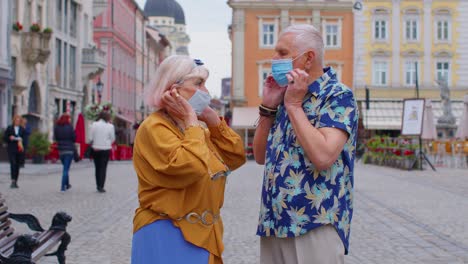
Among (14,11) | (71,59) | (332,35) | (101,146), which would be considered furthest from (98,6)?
(101,146)

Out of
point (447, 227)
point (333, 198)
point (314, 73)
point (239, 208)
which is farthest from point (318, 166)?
point (239, 208)

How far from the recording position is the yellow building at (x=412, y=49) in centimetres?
5897

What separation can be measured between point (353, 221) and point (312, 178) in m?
8.60

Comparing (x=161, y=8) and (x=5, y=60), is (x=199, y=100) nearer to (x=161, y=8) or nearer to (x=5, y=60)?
(x=5, y=60)

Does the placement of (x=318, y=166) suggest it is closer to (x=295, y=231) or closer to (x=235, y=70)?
(x=295, y=231)

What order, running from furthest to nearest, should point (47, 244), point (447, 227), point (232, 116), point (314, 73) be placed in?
point (232, 116) → point (447, 227) → point (47, 244) → point (314, 73)

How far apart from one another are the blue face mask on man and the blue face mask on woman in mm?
375

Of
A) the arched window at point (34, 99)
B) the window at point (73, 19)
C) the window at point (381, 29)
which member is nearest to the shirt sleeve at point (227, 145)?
the arched window at point (34, 99)

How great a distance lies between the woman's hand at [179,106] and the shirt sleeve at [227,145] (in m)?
0.47

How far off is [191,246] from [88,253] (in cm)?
517

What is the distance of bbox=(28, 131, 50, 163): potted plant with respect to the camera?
108 ft

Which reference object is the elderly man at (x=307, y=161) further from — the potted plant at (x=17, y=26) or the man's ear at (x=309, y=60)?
the potted plant at (x=17, y=26)

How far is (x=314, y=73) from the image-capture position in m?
3.69

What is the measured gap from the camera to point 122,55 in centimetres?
7962
